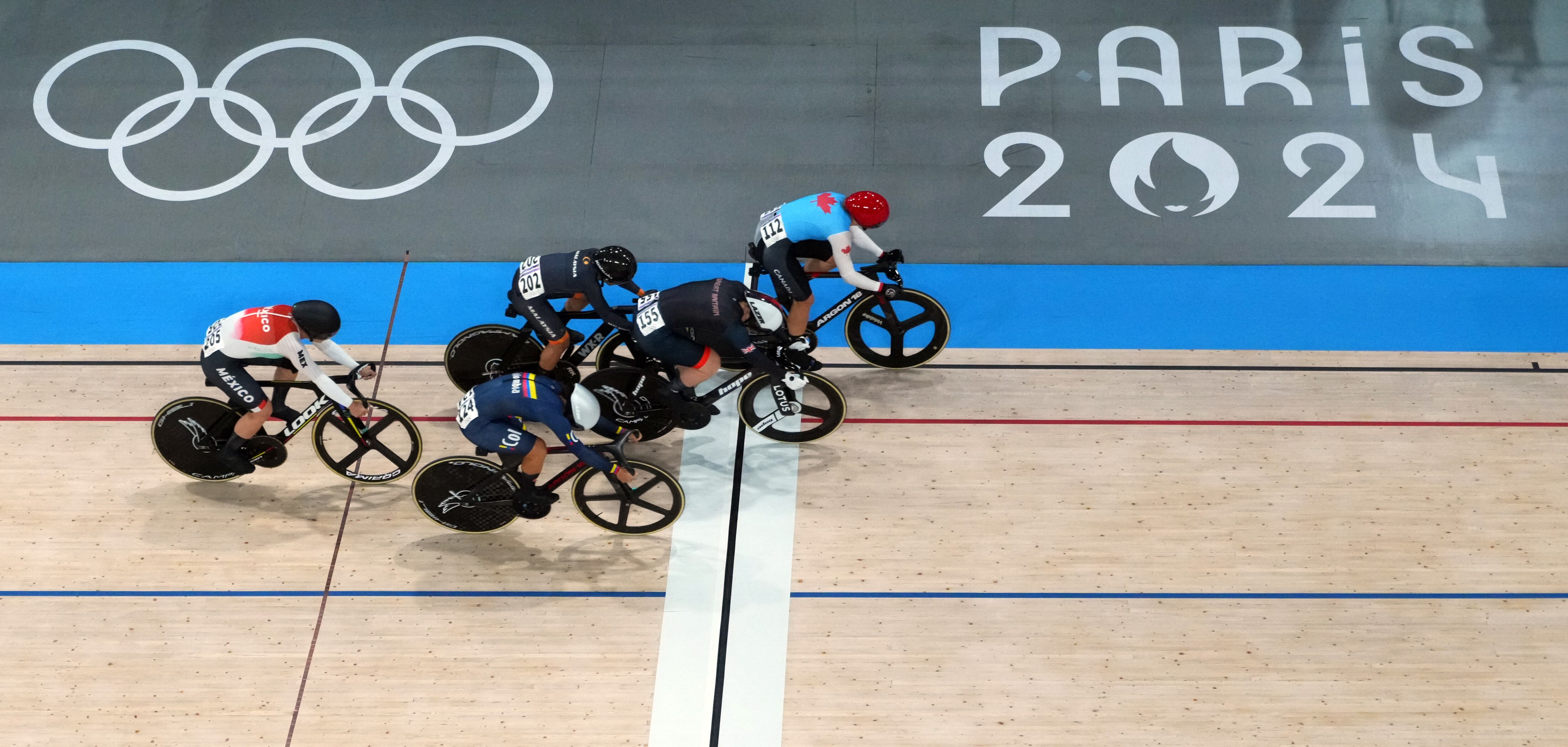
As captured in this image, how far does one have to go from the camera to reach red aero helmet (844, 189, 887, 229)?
6.70m

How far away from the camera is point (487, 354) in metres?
7.07

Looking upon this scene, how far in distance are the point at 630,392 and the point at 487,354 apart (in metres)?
0.99

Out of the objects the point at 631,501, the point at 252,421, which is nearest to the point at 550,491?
the point at 631,501

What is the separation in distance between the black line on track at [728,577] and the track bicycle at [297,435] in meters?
1.83

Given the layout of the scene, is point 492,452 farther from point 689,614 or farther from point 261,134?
point 261,134

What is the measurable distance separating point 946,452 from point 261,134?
5801 millimetres

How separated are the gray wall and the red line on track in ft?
4.79

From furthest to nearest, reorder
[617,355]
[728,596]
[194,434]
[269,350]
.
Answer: [617,355] → [194,434] → [728,596] → [269,350]

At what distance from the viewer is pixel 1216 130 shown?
28.9ft

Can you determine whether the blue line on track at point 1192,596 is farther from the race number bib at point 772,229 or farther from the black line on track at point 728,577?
the race number bib at point 772,229

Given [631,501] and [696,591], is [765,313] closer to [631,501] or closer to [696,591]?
[631,501]

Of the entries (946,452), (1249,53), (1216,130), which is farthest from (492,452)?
(1249,53)

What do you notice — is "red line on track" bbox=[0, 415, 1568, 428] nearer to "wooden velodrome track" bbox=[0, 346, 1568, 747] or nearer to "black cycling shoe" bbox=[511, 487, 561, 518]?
"wooden velodrome track" bbox=[0, 346, 1568, 747]

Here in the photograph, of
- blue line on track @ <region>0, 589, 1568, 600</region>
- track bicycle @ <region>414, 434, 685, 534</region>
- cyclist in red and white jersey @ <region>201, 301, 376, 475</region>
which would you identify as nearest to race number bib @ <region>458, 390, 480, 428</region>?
track bicycle @ <region>414, 434, 685, 534</region>
